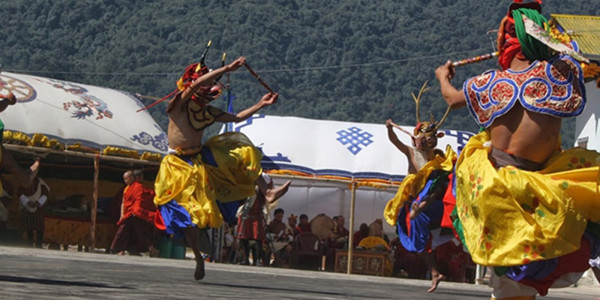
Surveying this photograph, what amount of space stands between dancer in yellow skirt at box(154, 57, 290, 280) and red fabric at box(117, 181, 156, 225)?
33.7 feet

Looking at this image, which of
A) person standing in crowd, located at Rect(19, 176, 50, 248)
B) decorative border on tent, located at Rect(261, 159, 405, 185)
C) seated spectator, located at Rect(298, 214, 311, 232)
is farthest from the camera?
seated spectator, located at Rect(298, 214, 311, 232)

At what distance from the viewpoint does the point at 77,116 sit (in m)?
24.1

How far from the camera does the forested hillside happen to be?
8150 centimetres

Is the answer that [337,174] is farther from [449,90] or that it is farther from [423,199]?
[449,90]

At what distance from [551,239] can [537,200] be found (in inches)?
9.3

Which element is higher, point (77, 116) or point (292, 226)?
point (77, 116)

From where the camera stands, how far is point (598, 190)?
637 centimetres

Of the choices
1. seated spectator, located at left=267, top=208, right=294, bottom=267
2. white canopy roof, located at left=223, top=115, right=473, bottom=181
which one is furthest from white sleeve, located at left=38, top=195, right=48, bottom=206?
seated spectator, located at left=267, top=208, right=294, bottom=267

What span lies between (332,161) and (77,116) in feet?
16.5

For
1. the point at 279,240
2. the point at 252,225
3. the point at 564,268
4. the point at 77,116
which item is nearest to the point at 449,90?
the point at 564,268

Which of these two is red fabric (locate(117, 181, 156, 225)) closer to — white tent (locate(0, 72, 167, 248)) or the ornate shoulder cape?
white tent (locate(0, 72, 167, 248))

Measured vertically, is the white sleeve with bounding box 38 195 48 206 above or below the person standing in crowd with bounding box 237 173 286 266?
above

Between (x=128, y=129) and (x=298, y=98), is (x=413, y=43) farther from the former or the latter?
(x=128, y=129)

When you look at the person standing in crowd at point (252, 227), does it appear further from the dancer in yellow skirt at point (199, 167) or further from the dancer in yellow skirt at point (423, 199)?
the dancer in yellow skirt at point (199, 167)
